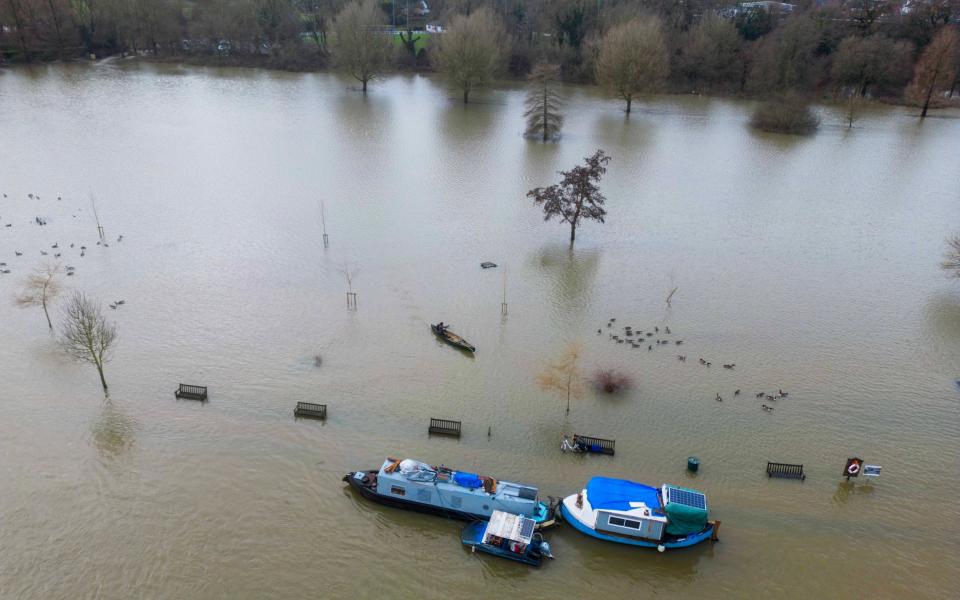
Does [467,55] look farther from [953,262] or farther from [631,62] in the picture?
[953,262]

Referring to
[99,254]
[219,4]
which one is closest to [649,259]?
[99,254]

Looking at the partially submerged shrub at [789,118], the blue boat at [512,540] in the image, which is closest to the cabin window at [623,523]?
the blue boat at [512,540]

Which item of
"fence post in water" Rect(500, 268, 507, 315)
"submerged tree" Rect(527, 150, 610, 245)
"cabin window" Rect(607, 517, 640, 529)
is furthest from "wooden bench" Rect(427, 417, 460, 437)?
"submerged tree" Rect(527, 150, 610, 245)

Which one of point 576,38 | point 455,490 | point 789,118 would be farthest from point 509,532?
point 576,38

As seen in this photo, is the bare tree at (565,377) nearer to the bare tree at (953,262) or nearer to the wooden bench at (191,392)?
the wooden bench at (191,392)

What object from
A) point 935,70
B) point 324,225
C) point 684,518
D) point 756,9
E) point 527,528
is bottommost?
point 527,528

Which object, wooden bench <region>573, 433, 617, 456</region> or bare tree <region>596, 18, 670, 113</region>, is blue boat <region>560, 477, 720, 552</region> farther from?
bare tree <region>596, 18, 670, 113</region>

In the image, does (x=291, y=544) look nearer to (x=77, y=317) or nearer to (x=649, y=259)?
(x=77, y=317)
